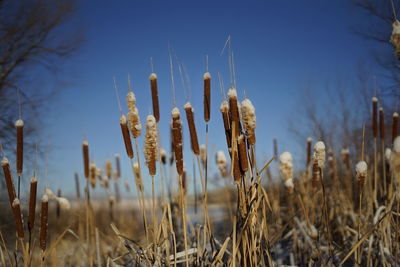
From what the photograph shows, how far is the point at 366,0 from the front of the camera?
802 centimetres

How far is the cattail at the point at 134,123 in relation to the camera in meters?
1.12

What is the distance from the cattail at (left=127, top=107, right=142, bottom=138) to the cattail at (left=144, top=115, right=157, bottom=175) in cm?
7

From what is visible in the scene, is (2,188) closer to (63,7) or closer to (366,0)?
(63,7)

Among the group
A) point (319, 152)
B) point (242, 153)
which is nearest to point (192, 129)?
point (242, 153)

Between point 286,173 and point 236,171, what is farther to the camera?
point 286,173

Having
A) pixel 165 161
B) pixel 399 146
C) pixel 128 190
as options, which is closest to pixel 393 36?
pixel 399 146

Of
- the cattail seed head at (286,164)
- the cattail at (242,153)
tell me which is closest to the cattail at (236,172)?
the cattail at (242,153)

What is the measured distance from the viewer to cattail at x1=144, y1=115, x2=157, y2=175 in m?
1.06

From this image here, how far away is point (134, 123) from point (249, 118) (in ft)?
1.37

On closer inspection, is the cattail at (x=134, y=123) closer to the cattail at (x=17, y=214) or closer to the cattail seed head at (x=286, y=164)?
the cattail at (x=17, y=214)

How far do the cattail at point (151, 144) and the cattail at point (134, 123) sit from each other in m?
0.07

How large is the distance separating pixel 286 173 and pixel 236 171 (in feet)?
1.89

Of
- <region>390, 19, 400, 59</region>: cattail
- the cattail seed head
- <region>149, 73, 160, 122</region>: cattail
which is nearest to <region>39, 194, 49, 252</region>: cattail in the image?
<region>149, 73, 160, 122</region>: cattail

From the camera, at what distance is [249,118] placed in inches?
37.3
